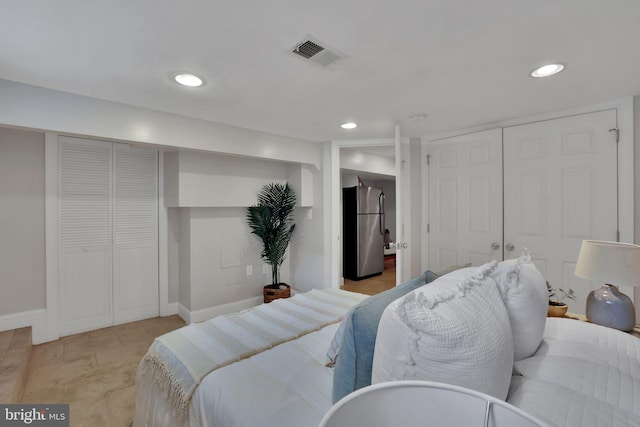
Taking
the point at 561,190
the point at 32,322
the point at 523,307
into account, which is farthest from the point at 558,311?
the point at 32,322

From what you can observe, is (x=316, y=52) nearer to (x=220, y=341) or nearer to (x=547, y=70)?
(x=547, y=70)

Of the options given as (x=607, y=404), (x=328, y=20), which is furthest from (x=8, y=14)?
(x=607, y=404)

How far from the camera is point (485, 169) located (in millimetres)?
3137

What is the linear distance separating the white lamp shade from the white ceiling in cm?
109

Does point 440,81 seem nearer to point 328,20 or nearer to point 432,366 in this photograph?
point 328,20

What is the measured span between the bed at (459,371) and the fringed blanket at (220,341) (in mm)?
35

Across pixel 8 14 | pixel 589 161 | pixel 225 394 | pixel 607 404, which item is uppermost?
pixel 8 14

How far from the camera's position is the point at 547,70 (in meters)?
1.93

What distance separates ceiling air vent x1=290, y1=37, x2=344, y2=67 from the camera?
1.62 metres

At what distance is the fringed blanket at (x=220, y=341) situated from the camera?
4.49 ft

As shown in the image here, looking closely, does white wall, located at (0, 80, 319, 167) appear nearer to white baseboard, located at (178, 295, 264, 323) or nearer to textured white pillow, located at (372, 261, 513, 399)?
white baseboard, located at (178, 295, 264, 323)

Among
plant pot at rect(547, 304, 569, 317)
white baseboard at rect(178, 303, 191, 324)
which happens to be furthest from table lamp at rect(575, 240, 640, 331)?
white baseboard at rect(178, 303, 191, 324)

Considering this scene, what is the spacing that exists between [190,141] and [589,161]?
3.55m

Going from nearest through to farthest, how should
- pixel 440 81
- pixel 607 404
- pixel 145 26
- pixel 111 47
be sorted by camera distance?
pixel 607 404 < pixel 145 26 < pixel 111 47 < pixel 440 81
